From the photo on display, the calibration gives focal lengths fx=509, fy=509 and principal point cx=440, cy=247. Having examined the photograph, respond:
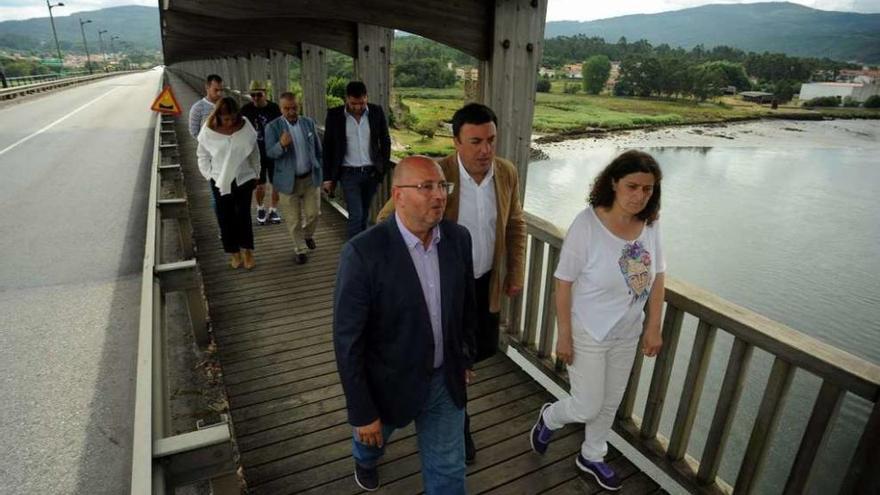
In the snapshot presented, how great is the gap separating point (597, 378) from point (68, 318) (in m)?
5.00

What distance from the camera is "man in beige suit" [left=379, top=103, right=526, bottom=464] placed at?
240 cm

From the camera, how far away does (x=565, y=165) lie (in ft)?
115

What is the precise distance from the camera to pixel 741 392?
2.23 m

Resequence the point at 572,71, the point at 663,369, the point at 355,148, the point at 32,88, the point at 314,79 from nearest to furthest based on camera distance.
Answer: the point at 663,369, the point at 355,148, the point at 314,79, the point at 32,88, the point at 572,71

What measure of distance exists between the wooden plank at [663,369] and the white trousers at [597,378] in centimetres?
27

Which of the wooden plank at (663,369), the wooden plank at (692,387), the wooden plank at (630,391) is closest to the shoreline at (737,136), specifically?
the wooden plank at (630,391)

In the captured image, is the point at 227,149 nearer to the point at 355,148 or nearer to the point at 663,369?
the point at 355,148

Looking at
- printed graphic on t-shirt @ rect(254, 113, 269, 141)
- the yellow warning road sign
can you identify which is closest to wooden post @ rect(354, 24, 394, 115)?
Answer: printed graphic on t-shirt @ rect(254, 113, 269, 141)

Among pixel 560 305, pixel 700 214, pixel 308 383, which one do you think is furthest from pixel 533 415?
pixel 700 214

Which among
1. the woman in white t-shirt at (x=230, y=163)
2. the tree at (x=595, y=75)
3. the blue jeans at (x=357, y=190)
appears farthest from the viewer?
the tree at (x=595, y=75)

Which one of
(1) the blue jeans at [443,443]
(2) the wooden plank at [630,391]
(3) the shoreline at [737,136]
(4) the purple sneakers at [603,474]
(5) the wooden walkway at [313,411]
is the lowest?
(3) the shoreline at [737,136]

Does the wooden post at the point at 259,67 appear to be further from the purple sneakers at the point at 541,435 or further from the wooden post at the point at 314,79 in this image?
the purple sneakers at the point at 541,435

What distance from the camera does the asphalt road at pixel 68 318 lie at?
315 centimetres

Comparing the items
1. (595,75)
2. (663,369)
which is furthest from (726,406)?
(595,75)
